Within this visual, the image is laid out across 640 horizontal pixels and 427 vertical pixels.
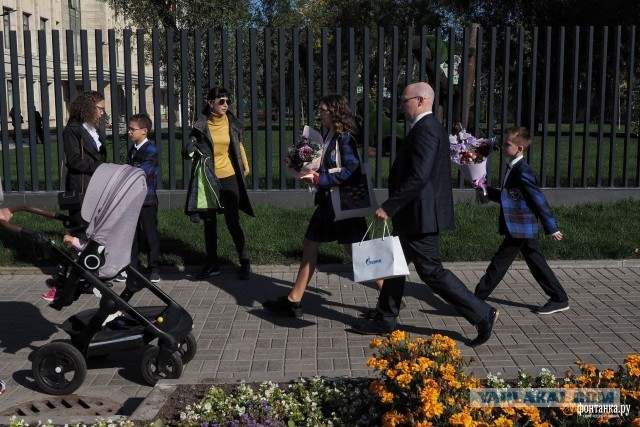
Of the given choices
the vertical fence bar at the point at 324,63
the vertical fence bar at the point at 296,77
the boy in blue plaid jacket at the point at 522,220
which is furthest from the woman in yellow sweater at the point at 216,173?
the vertical fence bar at the point at 324,63

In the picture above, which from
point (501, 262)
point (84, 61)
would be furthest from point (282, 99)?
point (501, 262)

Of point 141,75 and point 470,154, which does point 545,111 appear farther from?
point 141,75

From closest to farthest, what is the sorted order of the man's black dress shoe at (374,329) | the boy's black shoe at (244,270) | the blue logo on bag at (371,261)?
the blue logo on bag at (371,261) → the man's black dress shoe at (374,329) → the boy's black shoe at (244,270)

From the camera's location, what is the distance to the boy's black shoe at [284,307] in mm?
7055

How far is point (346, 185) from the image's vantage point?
664 centimetres

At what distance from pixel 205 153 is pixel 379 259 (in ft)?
10.2

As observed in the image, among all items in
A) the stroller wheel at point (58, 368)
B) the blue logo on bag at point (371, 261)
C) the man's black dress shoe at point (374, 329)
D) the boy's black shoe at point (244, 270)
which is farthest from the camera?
the boy's black shoe at point (244, 270)

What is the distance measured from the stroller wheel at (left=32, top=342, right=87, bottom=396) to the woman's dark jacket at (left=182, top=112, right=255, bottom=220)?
311cm

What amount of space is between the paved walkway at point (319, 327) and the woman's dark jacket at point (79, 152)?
3.94ft

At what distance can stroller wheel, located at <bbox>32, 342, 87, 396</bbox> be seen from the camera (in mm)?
5305

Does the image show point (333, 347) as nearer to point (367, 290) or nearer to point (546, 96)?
point (367, 290)

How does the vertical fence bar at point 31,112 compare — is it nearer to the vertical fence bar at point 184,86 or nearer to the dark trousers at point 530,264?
the vertical fence bar at point 184,86

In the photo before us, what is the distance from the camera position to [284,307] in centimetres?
712

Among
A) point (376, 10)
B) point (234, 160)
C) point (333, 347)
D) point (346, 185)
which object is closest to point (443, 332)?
point (333, 347)
